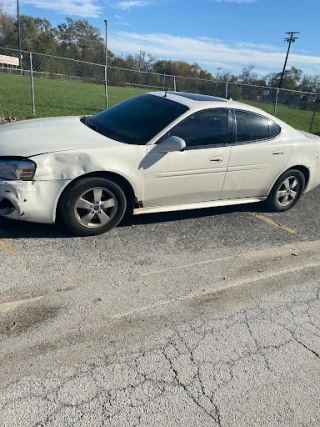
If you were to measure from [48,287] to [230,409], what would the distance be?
1730 mm

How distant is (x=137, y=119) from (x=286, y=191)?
2.49 meters

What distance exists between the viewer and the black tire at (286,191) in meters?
5.33

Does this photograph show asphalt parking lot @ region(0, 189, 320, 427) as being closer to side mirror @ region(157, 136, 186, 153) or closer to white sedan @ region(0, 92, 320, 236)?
white sedan @ region(0, 92, 320, 236)

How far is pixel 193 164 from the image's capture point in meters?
4.37

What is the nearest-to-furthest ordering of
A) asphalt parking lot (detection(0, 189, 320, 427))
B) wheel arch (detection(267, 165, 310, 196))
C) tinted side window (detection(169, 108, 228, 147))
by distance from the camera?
asphalt parking lot (detection(0, 189, 320, 427))
tinted side window (detection(169, 108, 228, 147))
wheel arch (detection(267, 165, 310, 196))

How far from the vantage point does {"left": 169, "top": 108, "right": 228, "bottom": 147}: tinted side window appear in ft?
14.2

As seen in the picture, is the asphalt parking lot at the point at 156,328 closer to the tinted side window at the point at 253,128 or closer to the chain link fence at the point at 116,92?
the tinted side window at the point at 253,128

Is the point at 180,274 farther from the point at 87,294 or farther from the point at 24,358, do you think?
the point at 24,358

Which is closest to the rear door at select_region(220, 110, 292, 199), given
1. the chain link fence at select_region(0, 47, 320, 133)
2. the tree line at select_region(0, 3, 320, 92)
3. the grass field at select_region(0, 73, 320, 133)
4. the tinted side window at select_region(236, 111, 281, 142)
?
the tinted side window at select_region(236, 111, 281, 142)

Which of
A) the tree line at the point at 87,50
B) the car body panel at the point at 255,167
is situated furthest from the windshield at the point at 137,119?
the tree line at the point at 87,50

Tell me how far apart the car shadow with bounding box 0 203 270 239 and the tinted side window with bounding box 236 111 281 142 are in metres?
1.12

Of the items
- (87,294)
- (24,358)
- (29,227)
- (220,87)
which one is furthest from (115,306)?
(220,87)

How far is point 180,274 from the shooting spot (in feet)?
11.7

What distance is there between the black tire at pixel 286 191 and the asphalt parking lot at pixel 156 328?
104cm
